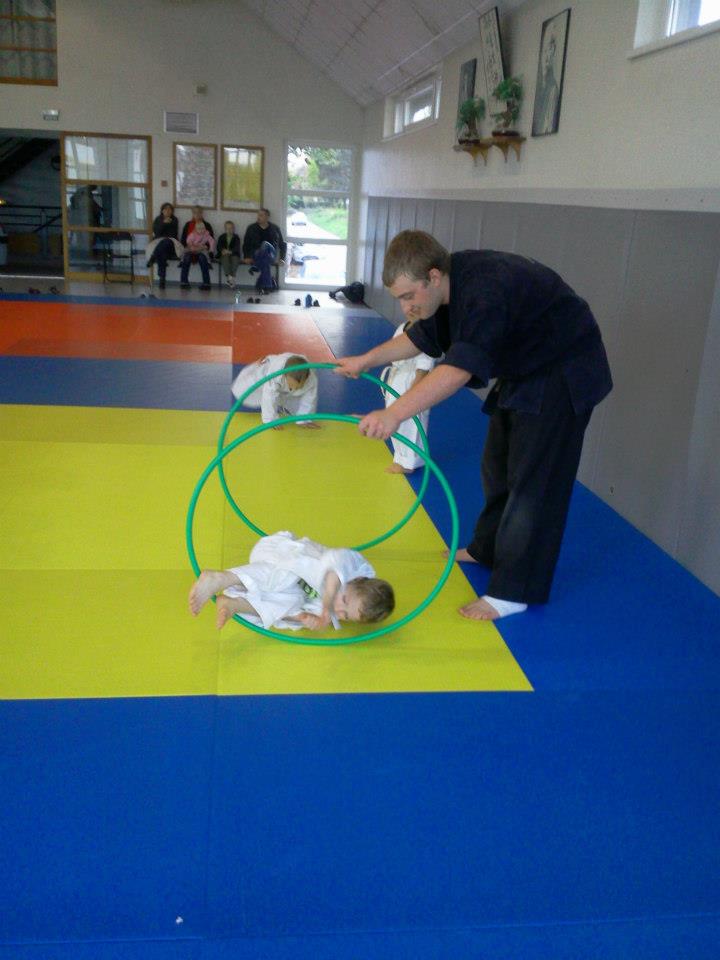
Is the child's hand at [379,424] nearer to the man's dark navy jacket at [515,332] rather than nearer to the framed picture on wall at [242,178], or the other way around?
the man's dark navy jacket at [515,332]

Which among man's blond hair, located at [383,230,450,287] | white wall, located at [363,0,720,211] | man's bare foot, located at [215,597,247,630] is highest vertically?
white wall, located at [363,0,720,211]

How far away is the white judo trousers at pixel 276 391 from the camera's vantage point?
242 inches

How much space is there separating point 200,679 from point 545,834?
137 centimetres

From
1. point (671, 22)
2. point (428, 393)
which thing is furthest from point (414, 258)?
point (671, 22)

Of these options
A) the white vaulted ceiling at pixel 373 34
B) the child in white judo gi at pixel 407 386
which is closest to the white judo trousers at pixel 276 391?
the child in white judo gi at pixel 407 386

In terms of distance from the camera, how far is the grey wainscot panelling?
4.24 meters

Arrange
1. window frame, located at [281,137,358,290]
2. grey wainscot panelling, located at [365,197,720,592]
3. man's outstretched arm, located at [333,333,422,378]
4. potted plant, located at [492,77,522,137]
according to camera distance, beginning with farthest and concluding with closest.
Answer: window frame, located at [281,137,358,290]
potted plant, located at [492,77,522,137]
grey wainscot panelling, located at [365,197,720,592]
man's outstretched arm, located at [333,333,422,378]

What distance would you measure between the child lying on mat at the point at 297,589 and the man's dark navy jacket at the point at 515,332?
905mm

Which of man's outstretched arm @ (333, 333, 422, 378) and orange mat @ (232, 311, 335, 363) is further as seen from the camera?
orange mat @ (232, 311, 335, 363)

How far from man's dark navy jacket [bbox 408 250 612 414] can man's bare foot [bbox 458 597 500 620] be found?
927 millimetres

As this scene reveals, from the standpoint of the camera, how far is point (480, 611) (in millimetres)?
3779

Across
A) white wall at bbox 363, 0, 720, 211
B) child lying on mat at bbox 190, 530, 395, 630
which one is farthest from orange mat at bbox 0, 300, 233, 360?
child lying on mat at bbox 190, 530, 395, 630

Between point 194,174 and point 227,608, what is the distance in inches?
599

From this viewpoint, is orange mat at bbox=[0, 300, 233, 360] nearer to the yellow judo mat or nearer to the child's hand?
the yellow judo mat
